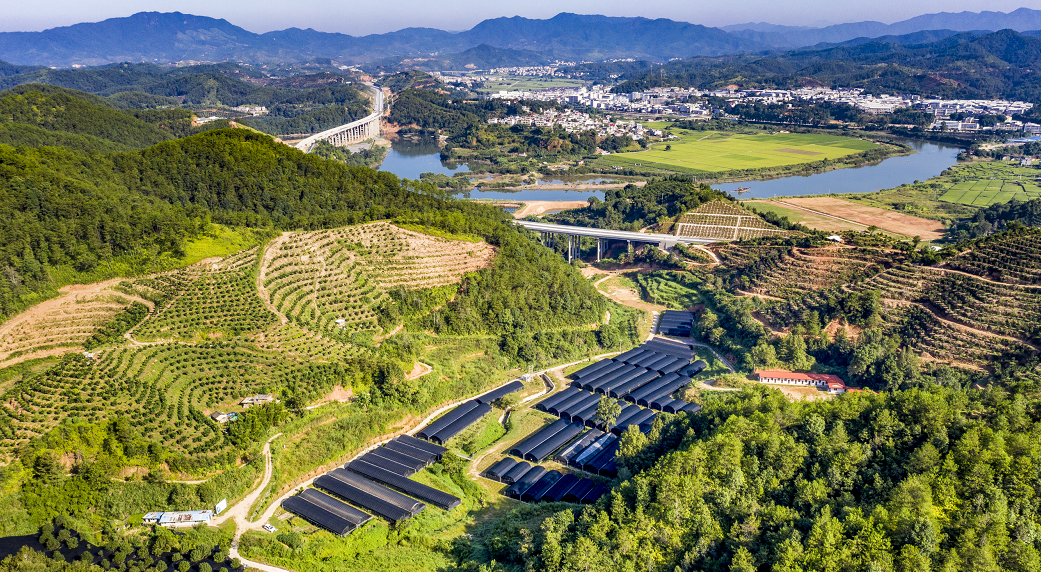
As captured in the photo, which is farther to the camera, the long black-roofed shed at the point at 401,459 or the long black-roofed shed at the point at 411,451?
the long black-roofed shed at the point at 411,451

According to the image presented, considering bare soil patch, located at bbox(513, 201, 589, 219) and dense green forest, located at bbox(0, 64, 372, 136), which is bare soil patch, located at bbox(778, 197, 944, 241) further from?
dense green forest, located at bbox(0, 64, 372, 136)

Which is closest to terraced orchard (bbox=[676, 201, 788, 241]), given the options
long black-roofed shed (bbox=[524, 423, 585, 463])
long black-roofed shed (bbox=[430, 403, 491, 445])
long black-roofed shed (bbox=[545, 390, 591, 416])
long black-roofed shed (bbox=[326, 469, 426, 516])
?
long black-roofed shed (bbox=[545, 390, 591, 416])

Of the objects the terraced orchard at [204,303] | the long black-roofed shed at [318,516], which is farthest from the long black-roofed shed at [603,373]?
the terraced orchard at [204,303]

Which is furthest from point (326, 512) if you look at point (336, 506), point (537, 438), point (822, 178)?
point (822, 178)

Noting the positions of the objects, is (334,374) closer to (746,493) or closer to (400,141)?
(746,493)

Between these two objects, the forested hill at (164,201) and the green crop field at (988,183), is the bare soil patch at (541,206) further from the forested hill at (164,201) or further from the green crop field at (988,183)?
the green crop field at (988,183)
